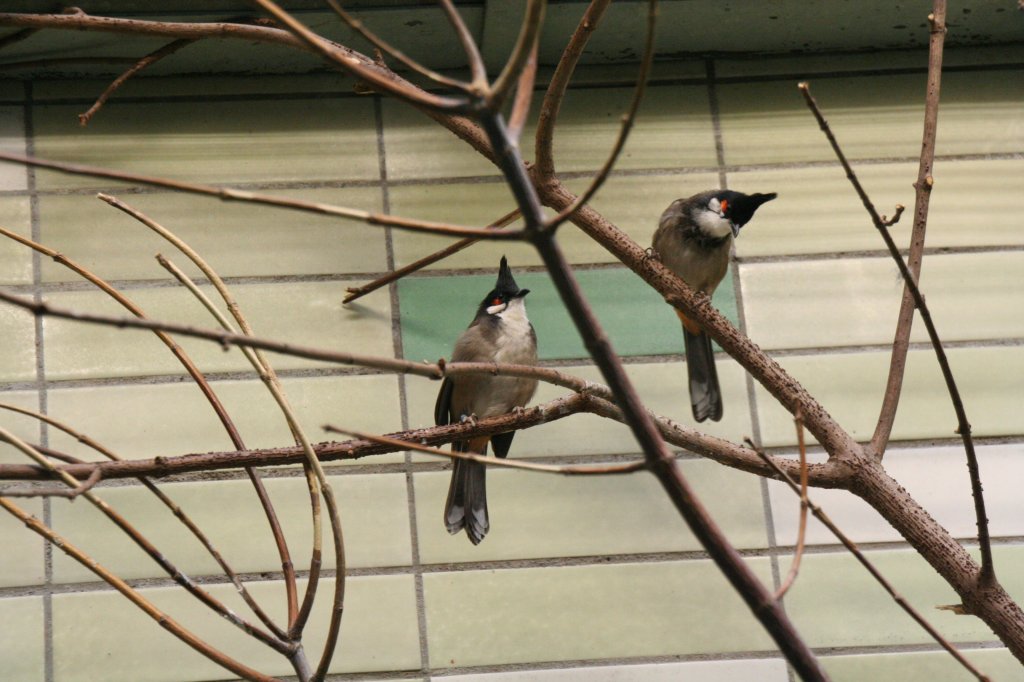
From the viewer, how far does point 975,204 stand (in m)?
2.95

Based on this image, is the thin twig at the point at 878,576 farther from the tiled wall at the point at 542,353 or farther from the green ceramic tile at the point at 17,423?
the green ceramic tile at the point at 17,423

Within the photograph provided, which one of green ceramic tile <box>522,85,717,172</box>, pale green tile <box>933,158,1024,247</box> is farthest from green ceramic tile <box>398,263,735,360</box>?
pale green tile <box>933,158,1024,247</box>

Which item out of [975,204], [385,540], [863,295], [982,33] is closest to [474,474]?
[385,540]

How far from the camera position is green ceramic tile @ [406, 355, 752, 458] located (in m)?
2.70

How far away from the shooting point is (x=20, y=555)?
252 cm

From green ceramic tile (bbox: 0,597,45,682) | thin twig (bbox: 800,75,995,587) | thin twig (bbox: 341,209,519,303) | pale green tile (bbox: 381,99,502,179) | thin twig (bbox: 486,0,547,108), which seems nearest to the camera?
thin twig (bbox: 486,0,547,108)

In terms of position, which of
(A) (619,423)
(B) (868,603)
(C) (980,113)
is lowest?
(B) (868,603)

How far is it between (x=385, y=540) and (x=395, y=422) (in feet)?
0.89

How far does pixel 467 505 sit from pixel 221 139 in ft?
3.86

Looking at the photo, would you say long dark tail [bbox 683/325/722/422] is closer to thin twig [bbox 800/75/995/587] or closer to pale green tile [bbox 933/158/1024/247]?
pale green tile [bbox 933/158/1024/247]

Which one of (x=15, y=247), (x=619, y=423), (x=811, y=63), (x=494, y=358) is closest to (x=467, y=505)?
(x=494, y=358)

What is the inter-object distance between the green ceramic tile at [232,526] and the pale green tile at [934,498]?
86 cm

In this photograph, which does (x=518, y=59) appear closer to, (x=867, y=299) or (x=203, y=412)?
(x=203, y=412)

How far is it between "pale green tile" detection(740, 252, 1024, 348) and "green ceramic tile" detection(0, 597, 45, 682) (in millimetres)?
1718
